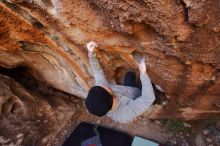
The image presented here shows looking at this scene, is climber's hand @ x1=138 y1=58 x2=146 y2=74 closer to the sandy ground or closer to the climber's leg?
the climber's leg

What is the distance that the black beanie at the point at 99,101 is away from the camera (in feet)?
5.44

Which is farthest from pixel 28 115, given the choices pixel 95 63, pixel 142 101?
pixel 142 101

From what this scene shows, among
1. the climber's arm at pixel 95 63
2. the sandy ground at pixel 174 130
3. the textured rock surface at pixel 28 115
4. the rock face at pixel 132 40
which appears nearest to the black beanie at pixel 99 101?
the climber's arm at pixel 95 63

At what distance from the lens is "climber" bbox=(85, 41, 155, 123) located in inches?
66.1

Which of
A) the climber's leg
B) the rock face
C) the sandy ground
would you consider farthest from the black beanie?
the sandy ground

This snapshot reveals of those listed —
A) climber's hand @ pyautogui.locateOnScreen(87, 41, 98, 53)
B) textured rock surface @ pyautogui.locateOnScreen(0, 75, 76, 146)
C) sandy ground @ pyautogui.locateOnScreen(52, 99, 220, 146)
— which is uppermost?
climber's hand @ pyautogui.locateOnScreen(87, 41, 98, 53)

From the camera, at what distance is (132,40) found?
1904 mm

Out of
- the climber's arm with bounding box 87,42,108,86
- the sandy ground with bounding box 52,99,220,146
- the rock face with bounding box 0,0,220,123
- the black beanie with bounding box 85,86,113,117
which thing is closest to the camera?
the rock face with bounding box 0,0,220,123

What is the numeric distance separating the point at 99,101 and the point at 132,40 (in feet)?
1.74

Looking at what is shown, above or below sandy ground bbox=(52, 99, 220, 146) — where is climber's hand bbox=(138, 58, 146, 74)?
above

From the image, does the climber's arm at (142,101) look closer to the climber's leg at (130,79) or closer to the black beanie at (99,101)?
the black beanie at (99,101)

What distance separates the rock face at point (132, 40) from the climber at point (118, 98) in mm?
174

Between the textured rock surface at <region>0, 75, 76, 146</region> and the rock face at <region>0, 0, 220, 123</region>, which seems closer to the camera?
the rock face at <region>0, 0, 220, 123</region>

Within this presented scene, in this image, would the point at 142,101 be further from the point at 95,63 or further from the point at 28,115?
the point at 28,115
